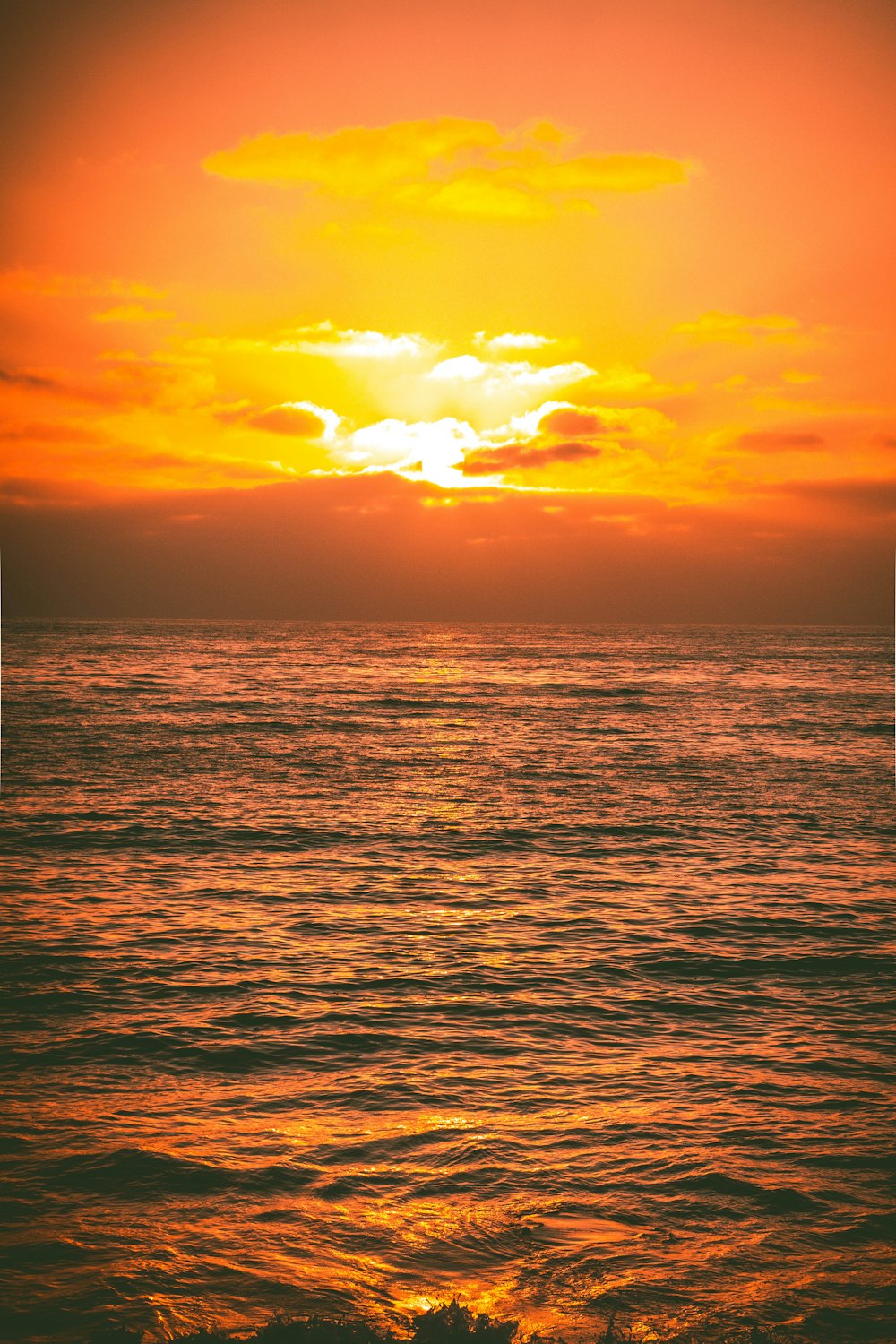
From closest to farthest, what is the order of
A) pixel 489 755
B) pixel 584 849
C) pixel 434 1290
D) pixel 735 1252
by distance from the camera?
pixel 434 1290, pixel 735 1252, pixel 584 849, pixel 489 755

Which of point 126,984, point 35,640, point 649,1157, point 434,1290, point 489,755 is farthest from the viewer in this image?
point 35,640

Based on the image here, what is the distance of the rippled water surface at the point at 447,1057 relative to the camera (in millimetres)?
8039

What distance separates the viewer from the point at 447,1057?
12.4 meters

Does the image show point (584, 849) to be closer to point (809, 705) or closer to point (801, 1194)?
point (801, 1194)

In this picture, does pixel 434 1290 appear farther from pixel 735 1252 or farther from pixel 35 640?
pixel 35 640

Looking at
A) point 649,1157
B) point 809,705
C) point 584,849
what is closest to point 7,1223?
point 649,1157

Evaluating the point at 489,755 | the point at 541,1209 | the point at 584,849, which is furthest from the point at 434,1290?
the point at 489,755

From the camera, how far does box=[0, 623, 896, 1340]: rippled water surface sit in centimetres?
804

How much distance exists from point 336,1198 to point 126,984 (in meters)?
6.91

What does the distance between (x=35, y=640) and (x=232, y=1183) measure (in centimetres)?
17349

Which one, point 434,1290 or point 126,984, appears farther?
point 126,984

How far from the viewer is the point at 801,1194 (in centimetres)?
934

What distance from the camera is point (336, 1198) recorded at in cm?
898

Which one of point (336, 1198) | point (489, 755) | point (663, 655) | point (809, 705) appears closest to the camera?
point (336, 1198)
